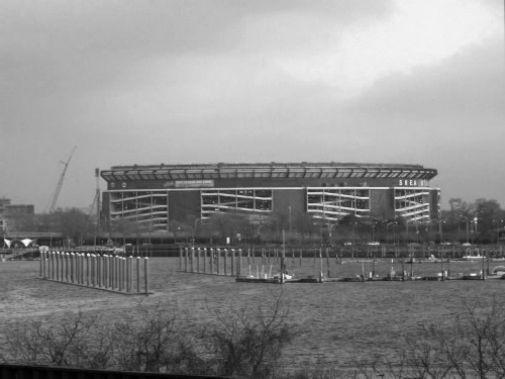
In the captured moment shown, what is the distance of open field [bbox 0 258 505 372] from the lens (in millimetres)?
38688

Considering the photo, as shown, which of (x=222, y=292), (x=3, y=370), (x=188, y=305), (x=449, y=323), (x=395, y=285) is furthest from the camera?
(x=395, y=285)

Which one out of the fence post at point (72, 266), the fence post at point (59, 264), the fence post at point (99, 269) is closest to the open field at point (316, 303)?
the fence post at point (99, 269)

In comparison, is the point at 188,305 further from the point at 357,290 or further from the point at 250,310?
the point at 357,290

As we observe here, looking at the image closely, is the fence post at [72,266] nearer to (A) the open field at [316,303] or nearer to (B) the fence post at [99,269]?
(A) the open field at [316,303]

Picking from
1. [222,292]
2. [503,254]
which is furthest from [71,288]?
[503,254]

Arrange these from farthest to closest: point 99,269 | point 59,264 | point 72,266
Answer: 1. point 59,264
2. point 72,266
3. point 99,269

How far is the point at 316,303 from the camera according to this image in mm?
62375

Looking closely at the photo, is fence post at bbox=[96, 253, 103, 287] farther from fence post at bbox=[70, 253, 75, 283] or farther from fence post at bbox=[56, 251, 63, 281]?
fence post at bbox=[56, 251, 63, 281]

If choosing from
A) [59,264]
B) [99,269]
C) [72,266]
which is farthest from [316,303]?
[59,264]

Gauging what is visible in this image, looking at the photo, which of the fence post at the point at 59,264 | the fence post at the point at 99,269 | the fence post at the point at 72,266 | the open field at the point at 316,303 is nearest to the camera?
the open field at the point at 316,303

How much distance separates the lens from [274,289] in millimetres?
80875

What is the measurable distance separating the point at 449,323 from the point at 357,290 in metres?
32.0

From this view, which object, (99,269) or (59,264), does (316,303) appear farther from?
(59,264)

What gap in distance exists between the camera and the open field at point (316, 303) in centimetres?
3869
